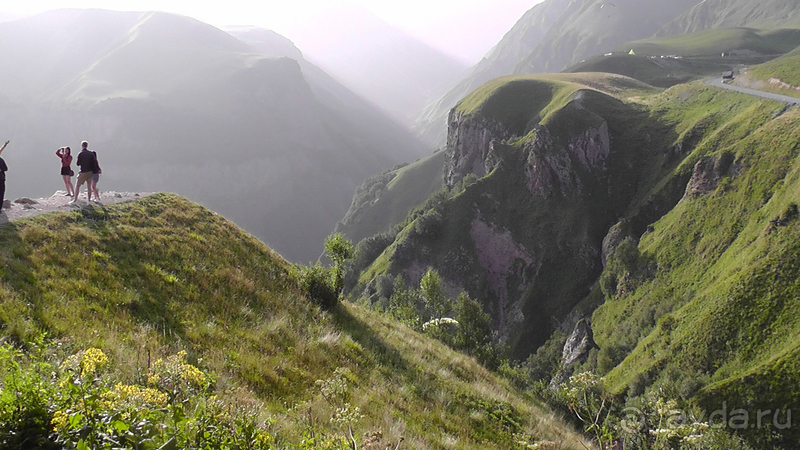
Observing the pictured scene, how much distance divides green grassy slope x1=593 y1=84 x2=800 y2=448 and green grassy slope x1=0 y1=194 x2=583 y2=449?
1123 inches

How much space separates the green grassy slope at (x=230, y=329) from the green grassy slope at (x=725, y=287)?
28.5m

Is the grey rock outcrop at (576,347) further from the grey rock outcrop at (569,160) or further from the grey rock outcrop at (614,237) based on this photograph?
the grey rock outcrop at (569,160)

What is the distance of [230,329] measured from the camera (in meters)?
11.1

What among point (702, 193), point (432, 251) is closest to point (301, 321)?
point (702, 193)

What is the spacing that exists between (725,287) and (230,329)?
156 feet

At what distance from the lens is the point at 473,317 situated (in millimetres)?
44656

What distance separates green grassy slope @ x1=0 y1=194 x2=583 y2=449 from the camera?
7.93 meters

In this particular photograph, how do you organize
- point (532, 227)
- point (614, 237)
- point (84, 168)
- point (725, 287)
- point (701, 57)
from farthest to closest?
point (701, 57)
point (532, 227)
point (614, 237)
point (725, 287)
point (84, 168)

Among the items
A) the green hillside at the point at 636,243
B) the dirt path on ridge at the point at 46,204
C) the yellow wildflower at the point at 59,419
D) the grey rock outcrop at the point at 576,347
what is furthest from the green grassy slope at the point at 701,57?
the yellow wildflower at the point at 59,419

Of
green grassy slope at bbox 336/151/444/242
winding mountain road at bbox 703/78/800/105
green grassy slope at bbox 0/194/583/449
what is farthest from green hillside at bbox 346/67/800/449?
green grassy slope at bbox 336/151/444/242

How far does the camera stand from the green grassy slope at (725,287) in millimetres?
31562

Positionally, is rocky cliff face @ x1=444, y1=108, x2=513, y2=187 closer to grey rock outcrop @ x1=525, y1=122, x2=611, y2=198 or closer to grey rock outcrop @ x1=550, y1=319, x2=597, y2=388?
grey rock outcrop @ x1=525, y1=122, x2=611, y2=198

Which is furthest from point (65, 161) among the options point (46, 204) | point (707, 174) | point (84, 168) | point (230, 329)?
point (707, 174)

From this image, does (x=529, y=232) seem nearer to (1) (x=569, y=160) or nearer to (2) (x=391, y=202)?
(1) (x=569, y=160)
